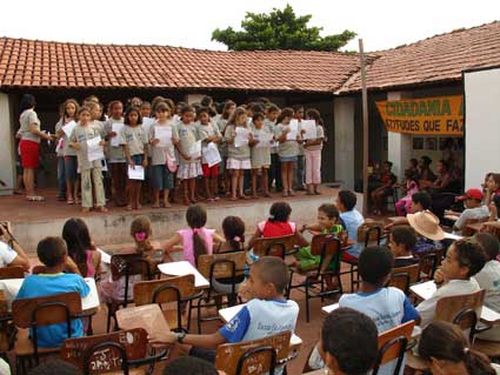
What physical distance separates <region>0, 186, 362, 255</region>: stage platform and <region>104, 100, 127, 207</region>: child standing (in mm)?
293

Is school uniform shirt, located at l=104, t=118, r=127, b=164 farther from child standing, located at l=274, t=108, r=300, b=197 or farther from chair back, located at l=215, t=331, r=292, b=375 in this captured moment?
chair back, located at l=215, t=331, r=292, b=375

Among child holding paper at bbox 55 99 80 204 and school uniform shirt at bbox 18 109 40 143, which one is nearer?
child holding paper at bbox 55 99 80 204

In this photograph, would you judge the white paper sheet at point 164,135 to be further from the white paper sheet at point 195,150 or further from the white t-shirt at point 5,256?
the white t-shirt at point 5,256

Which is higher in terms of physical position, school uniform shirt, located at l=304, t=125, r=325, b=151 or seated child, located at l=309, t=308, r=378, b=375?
school uniform shirt, located at l=304, t=125, r=325, b=151

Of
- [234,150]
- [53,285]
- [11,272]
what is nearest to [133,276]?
A: [11,272]

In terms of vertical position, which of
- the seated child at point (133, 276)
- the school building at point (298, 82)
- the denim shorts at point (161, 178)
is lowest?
the seated child at point (133, 276)

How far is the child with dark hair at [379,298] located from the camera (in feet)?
11.5

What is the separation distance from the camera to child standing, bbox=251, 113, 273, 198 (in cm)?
1029

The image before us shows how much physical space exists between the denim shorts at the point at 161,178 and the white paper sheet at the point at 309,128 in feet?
8.91

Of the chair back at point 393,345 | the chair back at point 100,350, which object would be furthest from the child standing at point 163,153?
the chair back at point 393,345

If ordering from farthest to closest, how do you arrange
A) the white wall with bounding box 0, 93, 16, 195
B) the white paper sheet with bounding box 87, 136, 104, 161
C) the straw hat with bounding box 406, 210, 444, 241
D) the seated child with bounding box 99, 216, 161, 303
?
1. the white wall with bounding box 0, 93, 16, 195
2. the white paper sheet with bounding box 87, 136, 104, 161
3. the straw hat with bounding box 406, 210, 444, 241
4. the seated child with bounding box 99, 216, 161, 303

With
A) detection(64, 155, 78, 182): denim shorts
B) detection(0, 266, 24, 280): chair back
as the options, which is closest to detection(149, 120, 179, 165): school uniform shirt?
detection(64, 155, 78, 182): denim shorts

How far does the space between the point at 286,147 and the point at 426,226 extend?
16.2 ft

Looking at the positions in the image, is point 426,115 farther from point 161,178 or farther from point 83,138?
point 83,138
